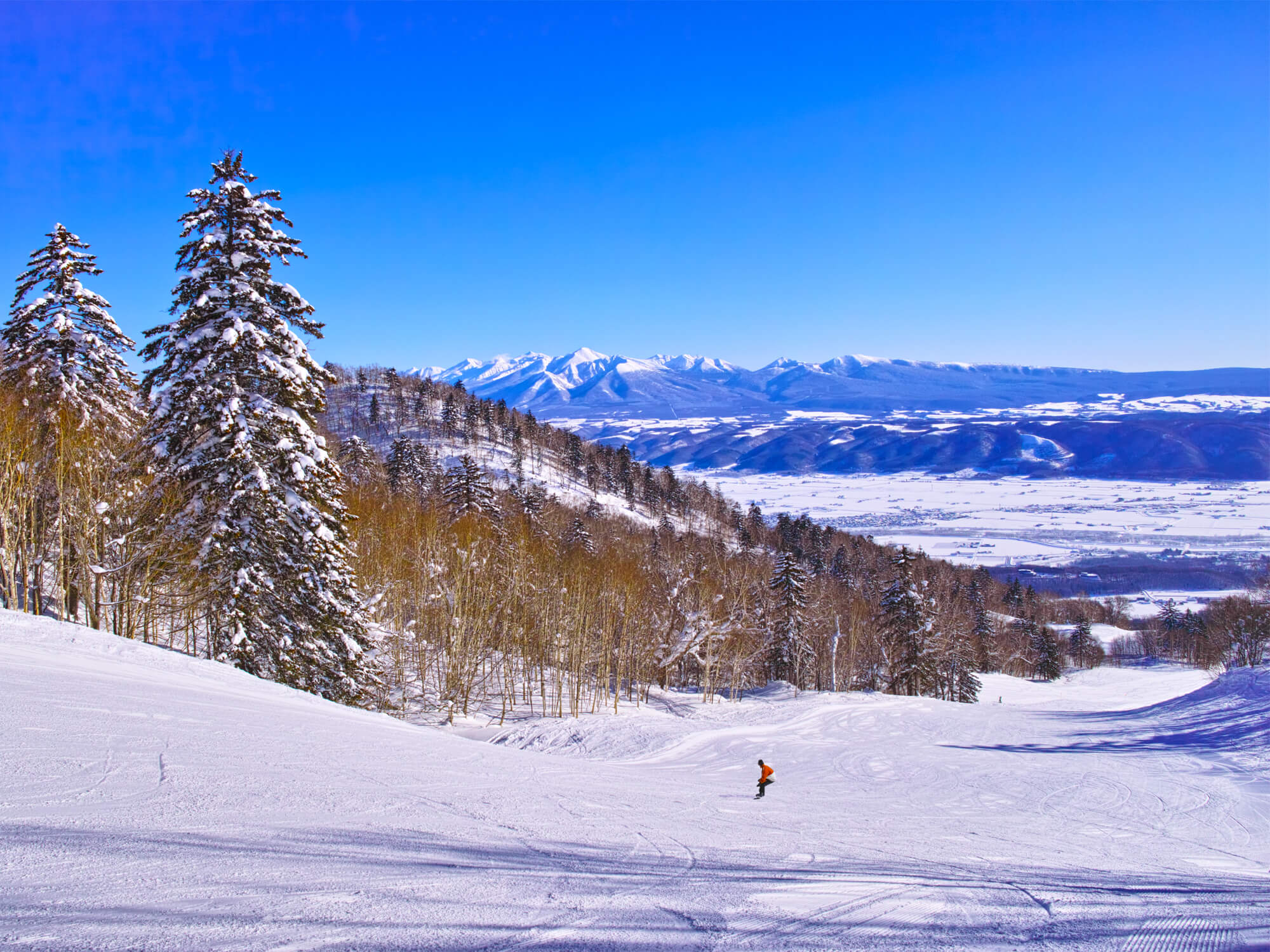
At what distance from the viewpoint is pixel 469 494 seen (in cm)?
4122

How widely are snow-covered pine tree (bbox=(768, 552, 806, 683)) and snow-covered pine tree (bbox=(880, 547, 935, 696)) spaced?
209 inches

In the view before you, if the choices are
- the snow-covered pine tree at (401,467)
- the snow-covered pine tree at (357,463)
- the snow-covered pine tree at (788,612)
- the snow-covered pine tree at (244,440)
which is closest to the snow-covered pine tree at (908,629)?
the snow-covered pine tree at (788,612)

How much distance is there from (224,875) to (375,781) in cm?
324

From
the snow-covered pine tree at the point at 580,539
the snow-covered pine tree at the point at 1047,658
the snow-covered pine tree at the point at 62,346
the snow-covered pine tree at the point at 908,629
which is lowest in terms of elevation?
the snow-covered pine tree at the point at 1047,658

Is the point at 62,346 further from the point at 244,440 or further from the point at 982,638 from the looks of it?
the point at 982,638

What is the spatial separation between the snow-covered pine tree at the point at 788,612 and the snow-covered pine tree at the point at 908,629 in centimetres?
531

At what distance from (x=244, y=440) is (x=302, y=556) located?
122 inches

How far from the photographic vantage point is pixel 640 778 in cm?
1177

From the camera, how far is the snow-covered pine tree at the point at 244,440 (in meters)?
14.4

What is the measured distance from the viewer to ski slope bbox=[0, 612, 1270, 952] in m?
3.39

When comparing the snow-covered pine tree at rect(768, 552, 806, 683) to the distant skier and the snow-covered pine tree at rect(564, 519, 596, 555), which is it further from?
the distant skier

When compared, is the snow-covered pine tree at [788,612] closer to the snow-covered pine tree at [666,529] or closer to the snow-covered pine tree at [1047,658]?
the snow-covered pine tree at [666,529]

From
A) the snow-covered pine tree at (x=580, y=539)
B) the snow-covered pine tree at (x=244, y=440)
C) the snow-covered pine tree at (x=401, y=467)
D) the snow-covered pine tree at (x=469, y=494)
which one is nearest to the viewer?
the snow-covered pine tree at (x=244, y=440)

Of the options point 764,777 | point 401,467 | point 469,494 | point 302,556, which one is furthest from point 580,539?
point 764,777
